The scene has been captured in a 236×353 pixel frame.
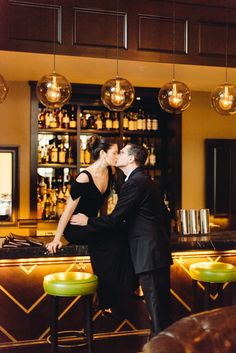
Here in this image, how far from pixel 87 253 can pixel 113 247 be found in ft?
1.07

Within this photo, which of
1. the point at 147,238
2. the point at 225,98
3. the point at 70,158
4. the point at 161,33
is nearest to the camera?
the point at 147,238

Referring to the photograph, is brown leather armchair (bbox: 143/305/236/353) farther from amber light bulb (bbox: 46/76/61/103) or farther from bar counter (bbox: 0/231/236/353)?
amber light bulb (bbox: 46/76/61/103)

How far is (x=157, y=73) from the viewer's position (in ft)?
18.2

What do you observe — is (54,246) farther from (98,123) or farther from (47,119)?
(98,123)

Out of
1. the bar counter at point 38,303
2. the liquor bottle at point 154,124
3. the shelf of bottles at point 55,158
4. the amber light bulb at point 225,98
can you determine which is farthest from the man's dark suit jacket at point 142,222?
the liquor bottle at point 154,124

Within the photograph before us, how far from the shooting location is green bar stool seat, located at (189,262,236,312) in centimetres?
402

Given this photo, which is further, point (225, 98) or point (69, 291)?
point (225, 98)

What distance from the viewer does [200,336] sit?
5.34 ft

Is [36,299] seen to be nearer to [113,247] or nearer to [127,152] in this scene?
[113,247]

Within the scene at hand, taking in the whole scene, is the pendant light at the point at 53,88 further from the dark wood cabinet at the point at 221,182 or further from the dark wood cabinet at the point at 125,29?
the dark wood cabinet at the point at 221,182

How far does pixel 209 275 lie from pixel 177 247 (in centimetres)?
41

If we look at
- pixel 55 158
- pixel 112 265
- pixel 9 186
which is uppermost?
pixel 55 158

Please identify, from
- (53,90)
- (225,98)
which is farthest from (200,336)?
(225,98)

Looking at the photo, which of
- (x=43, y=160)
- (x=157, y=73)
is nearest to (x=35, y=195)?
(x=43, y=160)
